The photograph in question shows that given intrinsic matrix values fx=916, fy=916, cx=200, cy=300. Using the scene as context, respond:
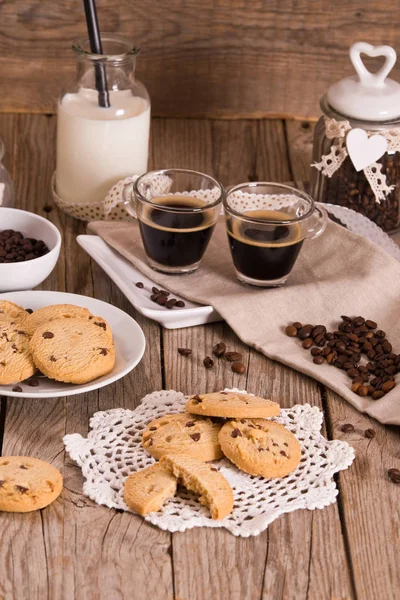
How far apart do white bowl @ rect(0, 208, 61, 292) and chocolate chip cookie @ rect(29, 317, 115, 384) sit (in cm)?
21

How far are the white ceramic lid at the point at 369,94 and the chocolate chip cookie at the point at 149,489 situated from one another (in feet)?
2.84

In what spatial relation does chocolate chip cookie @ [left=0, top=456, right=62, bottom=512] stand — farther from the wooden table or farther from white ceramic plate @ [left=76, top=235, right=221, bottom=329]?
white ceramic plate @ [left=76, top=235, right=221, bottom=329]

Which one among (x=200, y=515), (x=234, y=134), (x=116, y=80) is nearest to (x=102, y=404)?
(x=200, y=515)

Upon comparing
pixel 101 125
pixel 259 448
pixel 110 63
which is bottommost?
pixel 259 448

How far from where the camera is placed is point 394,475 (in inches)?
48.1

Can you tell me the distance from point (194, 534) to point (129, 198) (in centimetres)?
74

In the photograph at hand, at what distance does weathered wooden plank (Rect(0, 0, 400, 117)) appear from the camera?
7.13 ft

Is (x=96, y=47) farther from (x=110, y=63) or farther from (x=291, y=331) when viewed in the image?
(x=291, y=331)

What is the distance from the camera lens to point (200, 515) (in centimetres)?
113

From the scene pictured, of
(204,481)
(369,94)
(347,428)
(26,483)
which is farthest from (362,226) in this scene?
(26,483)

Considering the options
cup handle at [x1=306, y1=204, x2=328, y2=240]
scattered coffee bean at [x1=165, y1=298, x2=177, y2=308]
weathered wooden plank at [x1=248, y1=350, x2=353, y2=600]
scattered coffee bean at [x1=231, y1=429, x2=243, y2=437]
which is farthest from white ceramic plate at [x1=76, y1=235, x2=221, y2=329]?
weathered wooden plank at [x1=248, y1=350, x2=353, y2=600]

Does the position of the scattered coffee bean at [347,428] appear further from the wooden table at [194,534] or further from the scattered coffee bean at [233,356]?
the scattered coffee bean at [233,356]

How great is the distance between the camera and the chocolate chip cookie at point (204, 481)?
1.12m

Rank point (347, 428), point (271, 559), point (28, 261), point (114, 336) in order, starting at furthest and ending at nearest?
point (28, 261) → point (114, 336) → point (347, 428) → point (271, 559)
